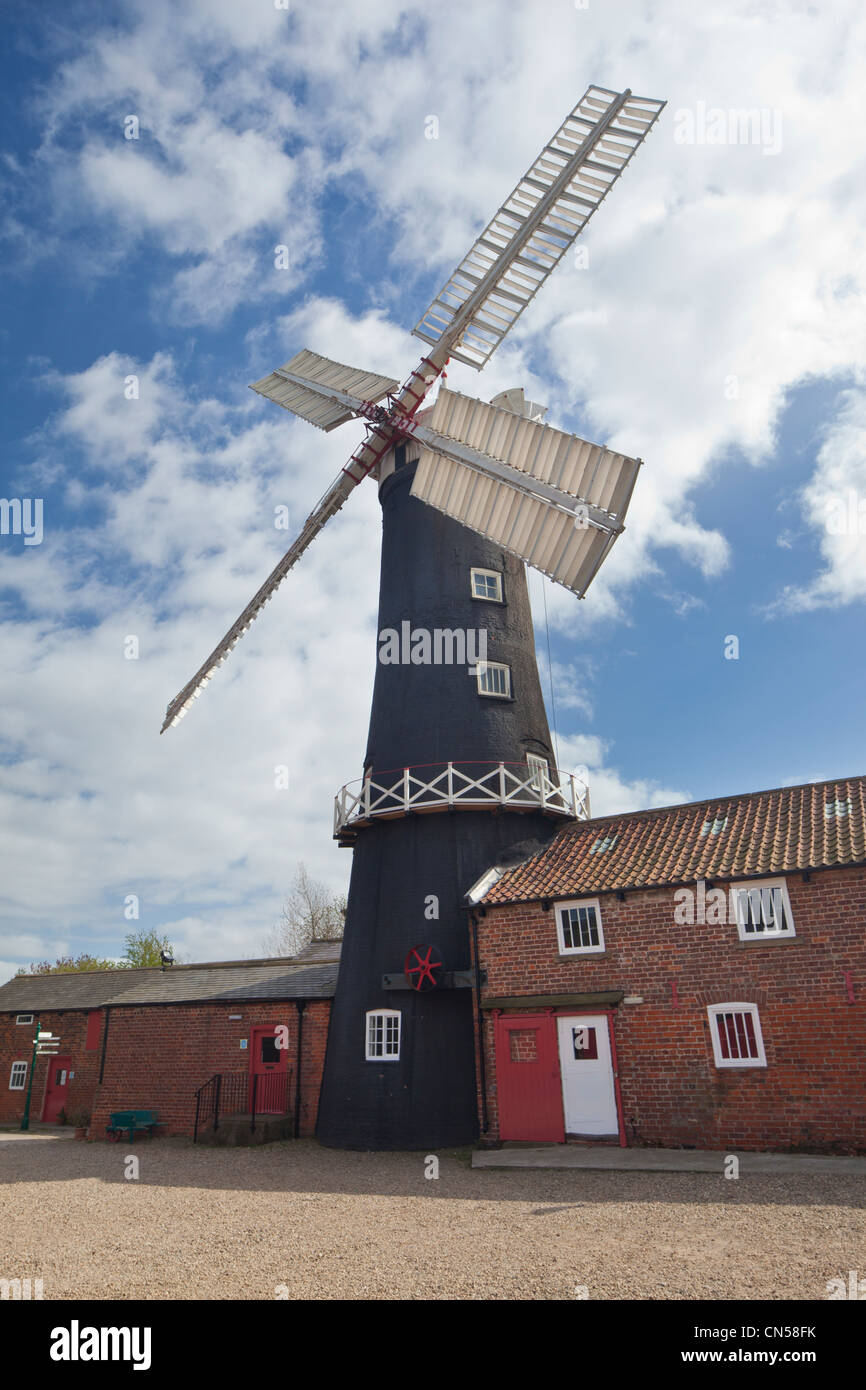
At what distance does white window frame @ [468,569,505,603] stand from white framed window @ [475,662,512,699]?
1726mm

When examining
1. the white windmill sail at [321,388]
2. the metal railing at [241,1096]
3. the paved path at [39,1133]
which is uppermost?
the white windmill sail at [321,388]

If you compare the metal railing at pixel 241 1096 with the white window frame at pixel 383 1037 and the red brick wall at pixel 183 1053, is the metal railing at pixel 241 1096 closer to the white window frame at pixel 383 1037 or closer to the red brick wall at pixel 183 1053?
the red brick wall at pixel 183 1053

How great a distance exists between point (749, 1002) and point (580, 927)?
3253mm

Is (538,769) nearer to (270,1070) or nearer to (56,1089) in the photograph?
(270,1070)

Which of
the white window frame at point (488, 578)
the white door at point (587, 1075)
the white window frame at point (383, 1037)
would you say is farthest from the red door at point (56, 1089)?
the white window frame at point (488, 578)

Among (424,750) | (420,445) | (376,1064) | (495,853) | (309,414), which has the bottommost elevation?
(376,1064)

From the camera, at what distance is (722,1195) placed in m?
9.92

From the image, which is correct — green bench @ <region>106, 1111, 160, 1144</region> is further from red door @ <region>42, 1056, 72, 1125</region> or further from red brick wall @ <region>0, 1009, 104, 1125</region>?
red door @ <region>42, 1056, 72, 1125</region>

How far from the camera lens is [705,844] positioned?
50.3ft

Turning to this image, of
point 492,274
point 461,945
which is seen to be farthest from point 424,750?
point 492,274

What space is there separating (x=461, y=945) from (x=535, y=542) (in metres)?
8.57

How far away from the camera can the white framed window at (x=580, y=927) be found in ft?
49.3

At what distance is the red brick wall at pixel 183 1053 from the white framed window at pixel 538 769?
7354 mm
